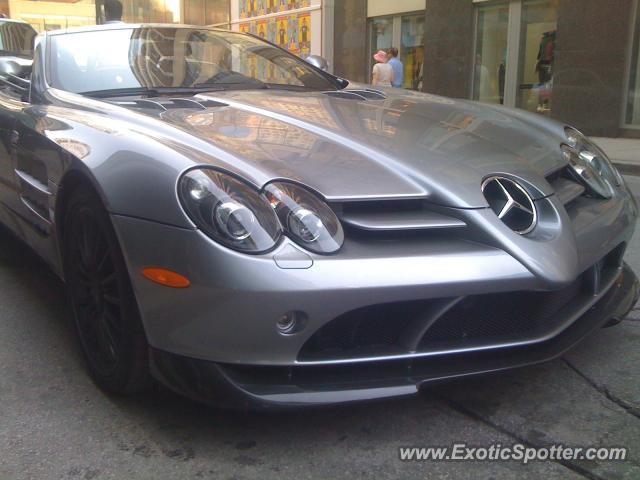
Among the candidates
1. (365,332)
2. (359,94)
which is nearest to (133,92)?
(359,94)

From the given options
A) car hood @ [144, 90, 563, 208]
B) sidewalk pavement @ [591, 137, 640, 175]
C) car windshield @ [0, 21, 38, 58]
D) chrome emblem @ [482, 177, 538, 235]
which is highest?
car windshield @ [0, 21, 38, 58]

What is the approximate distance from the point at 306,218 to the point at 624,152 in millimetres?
8633

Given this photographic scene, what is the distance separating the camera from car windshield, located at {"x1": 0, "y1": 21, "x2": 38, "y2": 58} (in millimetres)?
8219

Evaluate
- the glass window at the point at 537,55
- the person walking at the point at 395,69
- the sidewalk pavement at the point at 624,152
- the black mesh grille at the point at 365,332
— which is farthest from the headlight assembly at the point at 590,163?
the glass window at the point at 537,55

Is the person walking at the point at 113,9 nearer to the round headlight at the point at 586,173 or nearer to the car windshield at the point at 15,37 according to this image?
the car windshield at the point at 15,37

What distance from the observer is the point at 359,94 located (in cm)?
354

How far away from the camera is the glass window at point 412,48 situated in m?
15.0

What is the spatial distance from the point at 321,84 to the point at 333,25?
1409 cm

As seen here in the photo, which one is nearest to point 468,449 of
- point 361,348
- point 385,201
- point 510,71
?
point 361,348

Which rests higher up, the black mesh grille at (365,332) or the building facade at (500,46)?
the building facade at (500,46)

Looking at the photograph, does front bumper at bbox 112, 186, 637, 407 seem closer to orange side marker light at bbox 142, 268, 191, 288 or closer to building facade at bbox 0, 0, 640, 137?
orange side marker light at bbox 142, 268, 191, 288

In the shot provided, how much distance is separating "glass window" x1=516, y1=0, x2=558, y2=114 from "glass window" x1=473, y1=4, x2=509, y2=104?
40cm

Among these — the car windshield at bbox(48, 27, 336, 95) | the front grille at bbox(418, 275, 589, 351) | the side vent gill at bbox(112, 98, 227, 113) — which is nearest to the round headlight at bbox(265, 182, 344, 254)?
the front grille at bbox(418, 275, 589, 351)

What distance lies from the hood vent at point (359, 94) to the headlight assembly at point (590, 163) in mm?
937
